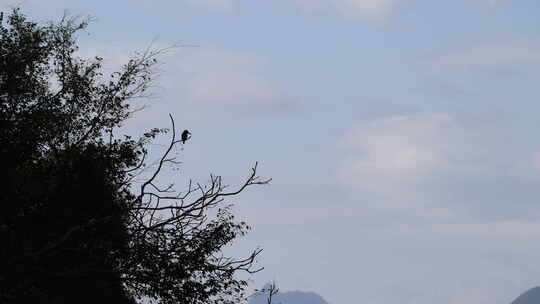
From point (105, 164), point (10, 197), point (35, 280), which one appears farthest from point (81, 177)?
point (35, 280)

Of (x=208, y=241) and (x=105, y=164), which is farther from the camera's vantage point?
(x=105, y=164)

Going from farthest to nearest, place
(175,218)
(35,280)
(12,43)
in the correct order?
1. (12,43)
2. (175,218)
3. (35,280)

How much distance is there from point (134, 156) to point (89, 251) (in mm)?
5204

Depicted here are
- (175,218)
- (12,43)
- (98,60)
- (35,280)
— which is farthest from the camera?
(98,60)

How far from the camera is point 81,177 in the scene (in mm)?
30125

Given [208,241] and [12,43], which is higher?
[12,43]

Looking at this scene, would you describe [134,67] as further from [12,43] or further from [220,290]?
[220,290]

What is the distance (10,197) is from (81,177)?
3583 mm

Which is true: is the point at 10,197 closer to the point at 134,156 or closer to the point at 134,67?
the point at 134,156

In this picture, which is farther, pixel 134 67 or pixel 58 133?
pixel 134 67

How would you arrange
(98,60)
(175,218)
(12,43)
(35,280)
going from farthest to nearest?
(98,60) < (12,43) < (175,218) < (35,280)

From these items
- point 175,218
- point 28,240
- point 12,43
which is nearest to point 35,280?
point 28,240

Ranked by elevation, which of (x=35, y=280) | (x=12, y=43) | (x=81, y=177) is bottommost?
(x=35, y=280)

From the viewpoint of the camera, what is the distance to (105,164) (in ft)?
101
